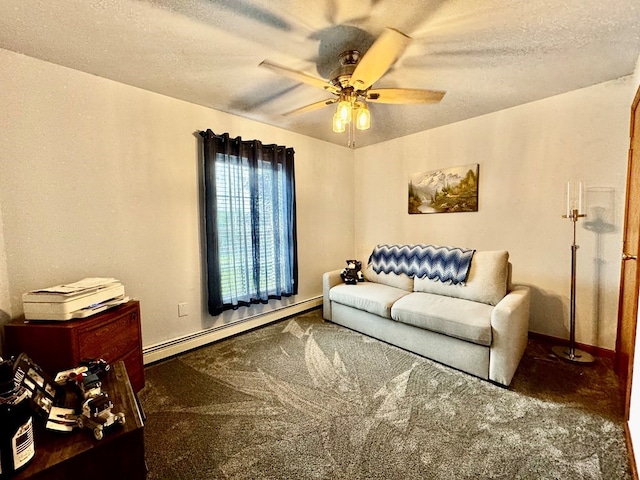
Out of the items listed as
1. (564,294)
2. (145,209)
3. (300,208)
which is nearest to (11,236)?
(145,209)

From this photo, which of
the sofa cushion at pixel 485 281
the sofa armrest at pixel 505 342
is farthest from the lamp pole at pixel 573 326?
the sofa armrest at pixel 505 342

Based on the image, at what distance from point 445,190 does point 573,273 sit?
147 cm

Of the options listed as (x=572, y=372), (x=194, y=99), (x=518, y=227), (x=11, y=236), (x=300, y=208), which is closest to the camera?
(x=11, y=236)

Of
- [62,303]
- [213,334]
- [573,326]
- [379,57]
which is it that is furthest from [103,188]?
[573,326]

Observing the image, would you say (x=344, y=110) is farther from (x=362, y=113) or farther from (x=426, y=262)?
(x=426, y=262)

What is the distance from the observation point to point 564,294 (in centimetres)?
257

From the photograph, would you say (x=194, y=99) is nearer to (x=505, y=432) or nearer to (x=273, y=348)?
(x=273, y=348)

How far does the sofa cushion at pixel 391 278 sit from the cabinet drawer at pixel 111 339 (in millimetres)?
2422

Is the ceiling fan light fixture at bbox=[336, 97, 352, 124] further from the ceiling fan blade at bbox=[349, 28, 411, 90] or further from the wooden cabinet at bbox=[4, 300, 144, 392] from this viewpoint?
the wooden cabinet at bbox=[4, 300, 144, 392]

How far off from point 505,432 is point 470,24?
7.70 feet

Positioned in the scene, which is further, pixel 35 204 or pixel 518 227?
pixel 518 227

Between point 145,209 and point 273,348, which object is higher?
point 145,209

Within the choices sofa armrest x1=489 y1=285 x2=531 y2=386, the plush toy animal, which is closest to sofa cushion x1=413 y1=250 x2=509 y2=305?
sofa armrest x1=489 y1=285 x2=531 y2=386

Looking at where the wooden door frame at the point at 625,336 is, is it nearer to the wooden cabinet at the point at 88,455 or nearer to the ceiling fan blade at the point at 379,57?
the ceiling fan blade at the point at 379,57
